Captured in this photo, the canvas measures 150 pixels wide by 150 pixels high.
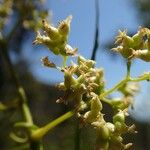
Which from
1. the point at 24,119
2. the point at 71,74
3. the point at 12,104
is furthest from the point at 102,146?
the point at 12,104

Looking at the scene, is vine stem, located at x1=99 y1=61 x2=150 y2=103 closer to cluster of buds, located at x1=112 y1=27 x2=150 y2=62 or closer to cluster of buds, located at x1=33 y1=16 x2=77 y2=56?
cluster of buds, located at x1=112 y1=27 x2=150 y2=62

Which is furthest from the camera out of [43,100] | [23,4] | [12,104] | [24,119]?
[43,100]

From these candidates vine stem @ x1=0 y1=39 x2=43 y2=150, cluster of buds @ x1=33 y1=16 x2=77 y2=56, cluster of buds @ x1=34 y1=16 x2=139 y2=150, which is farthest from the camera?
vine stem @ x1=0 y1=39 x2=43 y2=150

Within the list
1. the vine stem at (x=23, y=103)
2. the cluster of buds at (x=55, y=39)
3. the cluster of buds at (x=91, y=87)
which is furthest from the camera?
the vine stem at (x=23, y=103)

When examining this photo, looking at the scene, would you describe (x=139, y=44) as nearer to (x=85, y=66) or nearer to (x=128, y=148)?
(x=85, y=66)

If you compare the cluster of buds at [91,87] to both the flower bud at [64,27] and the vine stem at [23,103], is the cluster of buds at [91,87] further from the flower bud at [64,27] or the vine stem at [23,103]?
Result: the vine stem at [23,103]

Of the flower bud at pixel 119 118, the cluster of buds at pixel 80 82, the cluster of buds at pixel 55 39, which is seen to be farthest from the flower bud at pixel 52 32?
the flower bud at pixel 119 118

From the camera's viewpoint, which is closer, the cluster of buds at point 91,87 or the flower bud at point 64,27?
the cluster of buds at point 91,87

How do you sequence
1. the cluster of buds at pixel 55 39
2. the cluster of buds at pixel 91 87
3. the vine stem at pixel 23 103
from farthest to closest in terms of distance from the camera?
the vine stem at pixel 23 103
the cluster of buds at pixel 55 39
the cluster of buds at pixel 91 87

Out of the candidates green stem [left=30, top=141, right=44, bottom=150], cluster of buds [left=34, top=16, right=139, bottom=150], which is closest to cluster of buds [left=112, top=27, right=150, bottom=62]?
cluster of buds [left=34, top=16, right=139, bottom=150]
